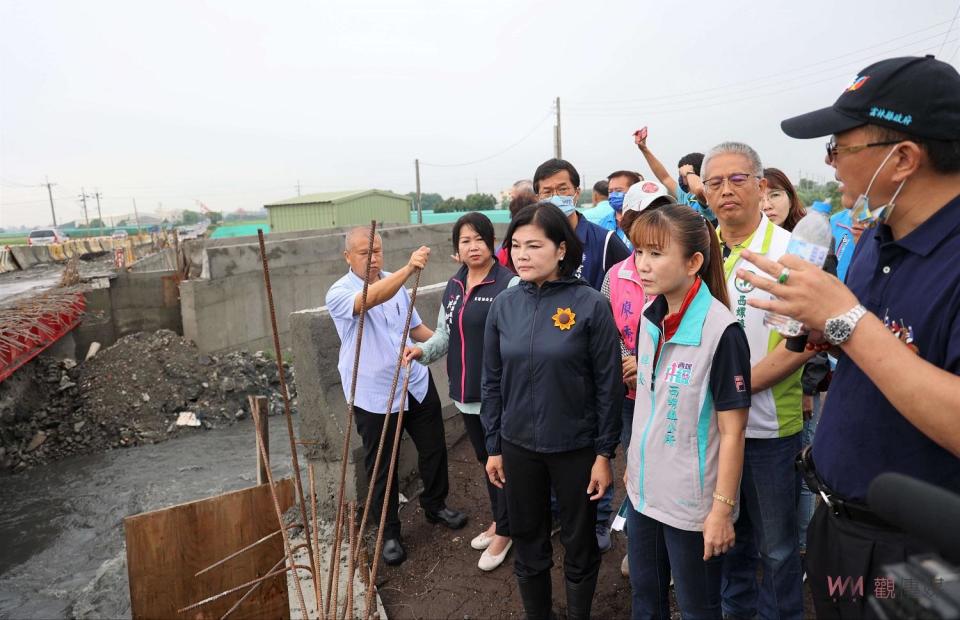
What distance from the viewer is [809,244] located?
1329 millimetres

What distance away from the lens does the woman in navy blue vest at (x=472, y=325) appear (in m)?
3.09

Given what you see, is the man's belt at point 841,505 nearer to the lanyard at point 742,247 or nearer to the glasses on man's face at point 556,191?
the lanyard at point 742,247

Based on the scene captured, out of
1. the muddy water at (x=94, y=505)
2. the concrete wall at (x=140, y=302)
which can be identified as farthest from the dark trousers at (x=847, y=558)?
the concrete wall at (x=140, y=302)

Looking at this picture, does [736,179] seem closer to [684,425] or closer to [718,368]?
[718,368]

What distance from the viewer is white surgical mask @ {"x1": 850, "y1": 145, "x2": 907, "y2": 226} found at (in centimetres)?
129

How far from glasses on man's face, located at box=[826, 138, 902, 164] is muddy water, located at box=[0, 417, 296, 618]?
493 cm

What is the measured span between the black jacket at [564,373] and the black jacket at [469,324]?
22.9 inches

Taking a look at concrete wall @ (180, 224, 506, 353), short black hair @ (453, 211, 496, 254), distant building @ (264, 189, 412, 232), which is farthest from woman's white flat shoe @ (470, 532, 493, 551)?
distant building @ (264, 189, 412, 232)

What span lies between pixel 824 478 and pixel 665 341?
0.72 meters

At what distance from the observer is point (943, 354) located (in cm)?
117

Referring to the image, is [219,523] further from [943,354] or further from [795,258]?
[943,354]

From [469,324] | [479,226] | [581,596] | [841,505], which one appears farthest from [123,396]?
[841,505]

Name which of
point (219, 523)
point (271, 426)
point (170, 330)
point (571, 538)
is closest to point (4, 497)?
point (271, 426)

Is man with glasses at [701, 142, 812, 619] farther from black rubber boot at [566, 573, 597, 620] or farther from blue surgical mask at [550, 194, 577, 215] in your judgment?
blue surgical mask at [550, 194, 577, 215]
